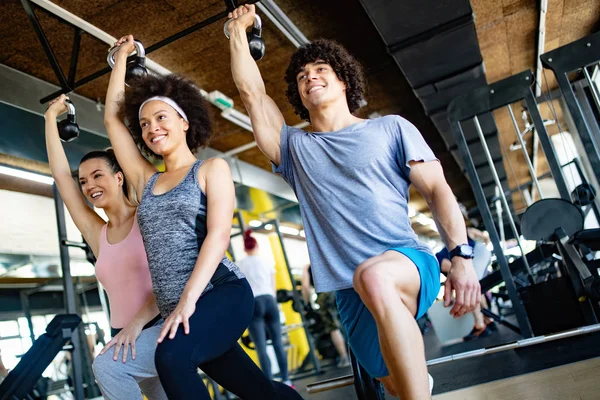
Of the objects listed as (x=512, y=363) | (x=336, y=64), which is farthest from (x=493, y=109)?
(x=336, y=64)

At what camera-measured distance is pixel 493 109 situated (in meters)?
3.90

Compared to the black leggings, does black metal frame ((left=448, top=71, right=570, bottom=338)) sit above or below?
above

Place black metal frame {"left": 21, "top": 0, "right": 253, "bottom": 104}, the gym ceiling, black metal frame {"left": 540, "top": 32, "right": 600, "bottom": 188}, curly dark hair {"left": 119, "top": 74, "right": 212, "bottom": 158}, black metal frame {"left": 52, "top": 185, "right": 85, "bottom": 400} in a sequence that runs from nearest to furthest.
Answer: curly dark hair {"left": 119, "top": 74, "right": 212, "bottom": 158} → black metal frame {"left": 52, "top": 185, "right": 85, "bottom": 400} → black metal frame {"left": 21, "top": 0, "right": 253, "bottom": 104} → black metal frame {"left": 540, "top": 32, "right": 600, "bottom": 188} → the gym ceiling

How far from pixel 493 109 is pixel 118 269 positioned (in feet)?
10.2

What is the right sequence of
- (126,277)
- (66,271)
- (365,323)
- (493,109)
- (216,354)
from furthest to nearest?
(66,271)
(493,109)
(126,277)
(365,323)
(216,354)

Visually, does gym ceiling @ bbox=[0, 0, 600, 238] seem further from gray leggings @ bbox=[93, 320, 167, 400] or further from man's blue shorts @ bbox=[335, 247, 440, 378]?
gray leggings @ bbox=[93, 320, 167, 400]

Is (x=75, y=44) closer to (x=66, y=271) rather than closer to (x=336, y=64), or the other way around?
(x=66, y=271)

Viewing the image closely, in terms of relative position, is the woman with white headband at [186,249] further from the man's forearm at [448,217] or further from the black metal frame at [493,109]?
the black metal frame at [493,109]

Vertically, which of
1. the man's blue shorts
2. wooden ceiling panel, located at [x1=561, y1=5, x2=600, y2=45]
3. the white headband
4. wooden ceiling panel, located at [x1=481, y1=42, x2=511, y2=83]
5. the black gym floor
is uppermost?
wooden ceiling panel, located at [x1=481, y1=42, x2=511, y2=83]

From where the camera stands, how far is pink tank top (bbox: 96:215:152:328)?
1686mm

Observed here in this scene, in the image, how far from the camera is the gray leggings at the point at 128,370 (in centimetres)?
138

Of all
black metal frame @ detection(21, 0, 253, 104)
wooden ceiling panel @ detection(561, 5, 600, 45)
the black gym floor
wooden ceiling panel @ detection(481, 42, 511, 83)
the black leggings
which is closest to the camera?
the black leggings

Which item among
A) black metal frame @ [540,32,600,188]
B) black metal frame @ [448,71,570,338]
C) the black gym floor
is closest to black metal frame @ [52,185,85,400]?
the black gym floor

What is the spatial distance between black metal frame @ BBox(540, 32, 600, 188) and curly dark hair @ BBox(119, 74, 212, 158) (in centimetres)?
266
